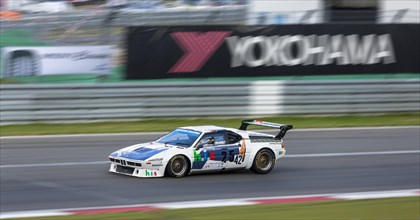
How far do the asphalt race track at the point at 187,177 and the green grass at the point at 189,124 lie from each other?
30.8 inches

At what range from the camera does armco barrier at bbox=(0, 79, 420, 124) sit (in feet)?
57.5

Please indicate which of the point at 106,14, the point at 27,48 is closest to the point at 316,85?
the point at 106,14

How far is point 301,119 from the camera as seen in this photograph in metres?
19.5

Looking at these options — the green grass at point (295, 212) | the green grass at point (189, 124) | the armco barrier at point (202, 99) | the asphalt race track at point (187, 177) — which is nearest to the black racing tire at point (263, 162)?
the asphalt race track at point (187, 177)

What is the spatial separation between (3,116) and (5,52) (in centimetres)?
155

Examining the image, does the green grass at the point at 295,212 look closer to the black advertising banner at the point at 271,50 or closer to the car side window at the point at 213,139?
the car side window at the point at 213,139

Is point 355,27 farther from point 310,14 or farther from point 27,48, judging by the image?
point 27,48

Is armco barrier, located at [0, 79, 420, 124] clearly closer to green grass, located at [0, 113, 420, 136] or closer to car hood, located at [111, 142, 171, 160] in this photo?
green grass, located at [0, 113, 420, 136]

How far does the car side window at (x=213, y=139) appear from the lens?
12438 mm

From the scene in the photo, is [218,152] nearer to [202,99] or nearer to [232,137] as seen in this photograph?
[232,137]

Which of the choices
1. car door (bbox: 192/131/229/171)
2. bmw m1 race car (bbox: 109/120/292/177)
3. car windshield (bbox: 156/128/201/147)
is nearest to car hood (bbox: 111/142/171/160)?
bmw m1 race car (bbox: 109/120/292/177)

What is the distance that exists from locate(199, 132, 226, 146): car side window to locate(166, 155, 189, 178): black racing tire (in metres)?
0.49

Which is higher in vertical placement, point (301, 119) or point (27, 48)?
point (27, 48)

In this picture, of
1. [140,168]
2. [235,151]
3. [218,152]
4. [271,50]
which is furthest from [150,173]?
[271,50]
